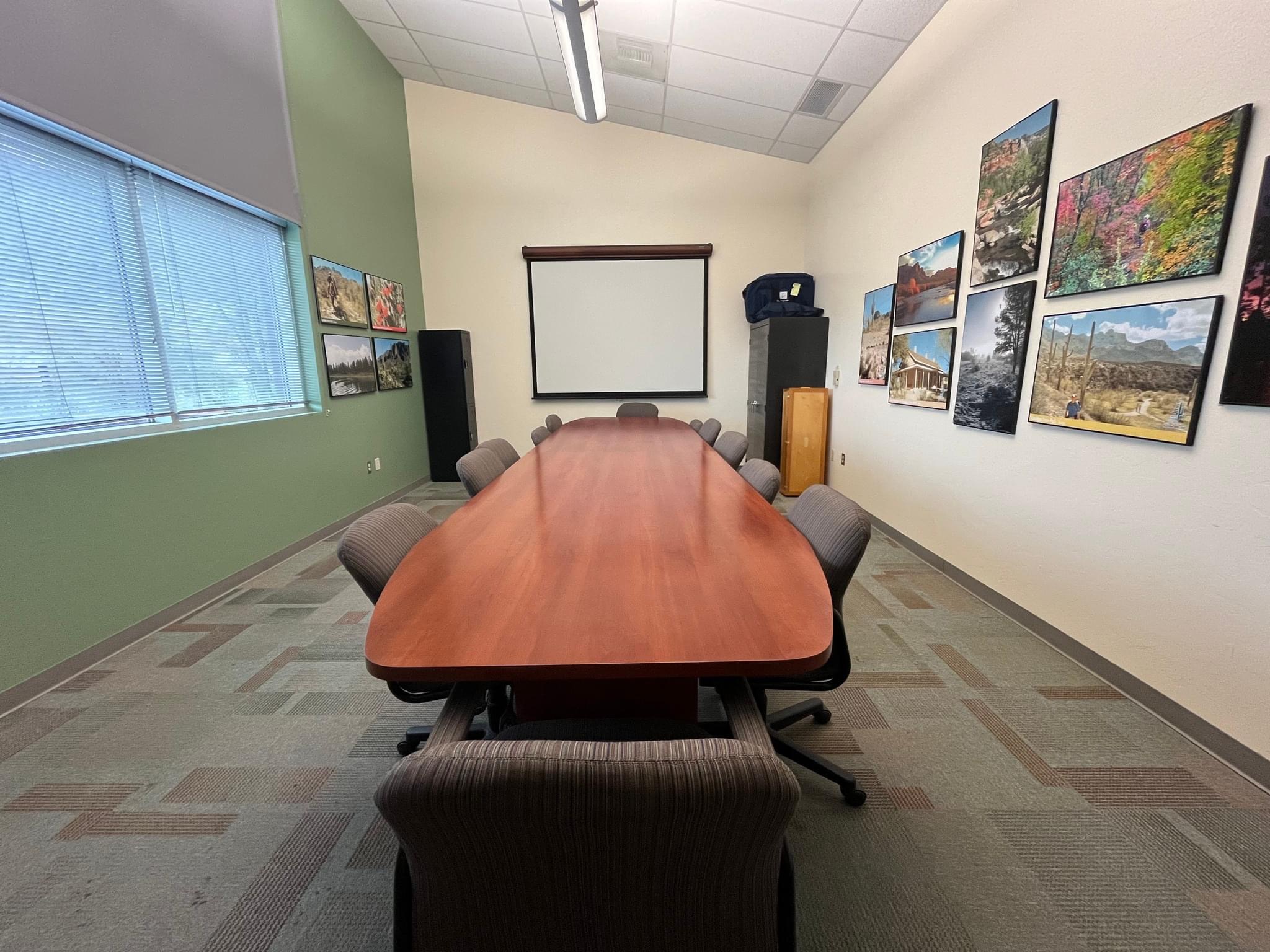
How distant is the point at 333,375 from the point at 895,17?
4.39 metres

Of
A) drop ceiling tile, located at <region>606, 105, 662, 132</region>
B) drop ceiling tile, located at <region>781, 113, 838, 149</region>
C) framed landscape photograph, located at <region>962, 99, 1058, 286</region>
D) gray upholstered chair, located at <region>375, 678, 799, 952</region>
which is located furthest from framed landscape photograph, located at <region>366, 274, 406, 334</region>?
gray upholstered chair, located at <region>375, 678, 799, 952</region>

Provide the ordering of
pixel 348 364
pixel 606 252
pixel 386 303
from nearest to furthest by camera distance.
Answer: pixel 348 364
pixel 386 303
pixel 606 252

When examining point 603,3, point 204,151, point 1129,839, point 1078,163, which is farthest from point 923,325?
→ point 204,151

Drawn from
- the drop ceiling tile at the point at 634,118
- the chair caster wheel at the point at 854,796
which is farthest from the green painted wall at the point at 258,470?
the chair caster wheel at the point at 854,796

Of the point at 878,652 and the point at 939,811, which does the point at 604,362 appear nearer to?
the point at 878,652

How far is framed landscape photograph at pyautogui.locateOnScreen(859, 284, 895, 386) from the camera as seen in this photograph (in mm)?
3619

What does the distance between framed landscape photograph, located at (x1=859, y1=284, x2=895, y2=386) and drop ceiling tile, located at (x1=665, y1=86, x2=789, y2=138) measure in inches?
73.3

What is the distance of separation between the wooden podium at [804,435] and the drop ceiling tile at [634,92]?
2.86 metres

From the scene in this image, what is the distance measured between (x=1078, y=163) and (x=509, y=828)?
3.00 meters

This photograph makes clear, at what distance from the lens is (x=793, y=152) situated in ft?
16.0

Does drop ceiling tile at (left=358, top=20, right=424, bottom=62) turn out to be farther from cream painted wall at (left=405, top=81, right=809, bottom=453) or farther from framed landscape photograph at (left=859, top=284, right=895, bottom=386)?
framed landscape photograph at (left=859, top=284, right=895, bottom=386)

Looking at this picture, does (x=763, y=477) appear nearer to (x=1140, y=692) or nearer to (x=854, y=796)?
(x=854, y=796)

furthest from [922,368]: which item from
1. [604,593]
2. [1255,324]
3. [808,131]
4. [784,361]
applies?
[604,593]

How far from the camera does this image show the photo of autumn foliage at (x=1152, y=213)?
1565 millimetres
